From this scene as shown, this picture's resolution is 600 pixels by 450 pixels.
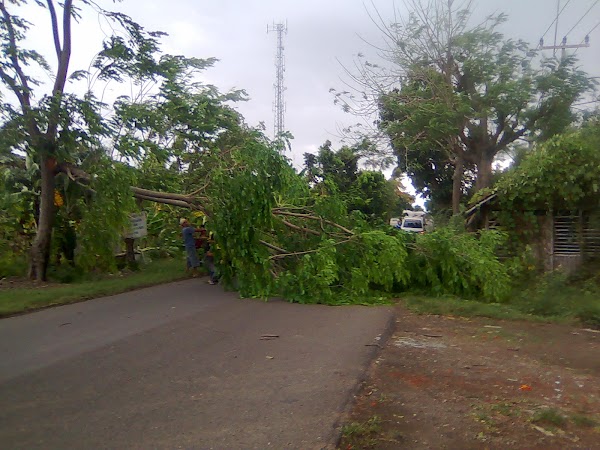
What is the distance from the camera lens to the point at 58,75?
14.5 metres

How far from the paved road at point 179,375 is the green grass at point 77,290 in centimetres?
53

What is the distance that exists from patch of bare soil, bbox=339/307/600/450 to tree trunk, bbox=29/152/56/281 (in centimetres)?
935

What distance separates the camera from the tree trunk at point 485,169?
21844 mm

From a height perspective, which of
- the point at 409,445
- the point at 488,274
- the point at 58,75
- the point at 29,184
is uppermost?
the point at 58,75

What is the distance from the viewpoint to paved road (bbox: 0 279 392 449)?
486 cm

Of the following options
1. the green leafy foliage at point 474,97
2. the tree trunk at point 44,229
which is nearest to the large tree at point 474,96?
the green leafy foliage at point 474,97

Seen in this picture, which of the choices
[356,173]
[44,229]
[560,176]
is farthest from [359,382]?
[356,173]

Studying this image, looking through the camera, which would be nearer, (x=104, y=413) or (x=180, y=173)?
(x=104, y=413)

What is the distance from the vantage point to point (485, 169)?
22.1 meters

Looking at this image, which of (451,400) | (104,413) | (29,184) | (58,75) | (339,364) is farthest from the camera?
(29,184)

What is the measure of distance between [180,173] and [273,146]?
5559 mm

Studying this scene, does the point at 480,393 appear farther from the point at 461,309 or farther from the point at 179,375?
the point at 461,309

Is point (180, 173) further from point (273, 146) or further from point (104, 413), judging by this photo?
point (104, 413)

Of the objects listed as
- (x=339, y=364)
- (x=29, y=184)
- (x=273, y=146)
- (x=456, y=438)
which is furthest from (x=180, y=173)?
(x=456, y=438)
